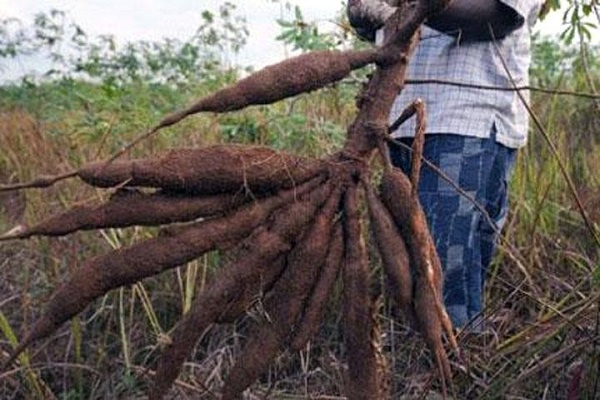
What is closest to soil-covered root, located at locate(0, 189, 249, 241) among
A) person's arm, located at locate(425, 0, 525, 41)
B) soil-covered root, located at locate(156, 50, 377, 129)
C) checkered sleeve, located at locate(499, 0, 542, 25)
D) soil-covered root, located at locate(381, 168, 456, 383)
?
soil-covered root, located at locate(156, 50, 377, 129)

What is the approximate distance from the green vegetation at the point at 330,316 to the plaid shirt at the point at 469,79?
0.15m

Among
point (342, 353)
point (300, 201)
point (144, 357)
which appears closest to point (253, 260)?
point (300, 201)

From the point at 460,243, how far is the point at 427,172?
189 millimetres

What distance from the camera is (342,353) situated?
2445 mm

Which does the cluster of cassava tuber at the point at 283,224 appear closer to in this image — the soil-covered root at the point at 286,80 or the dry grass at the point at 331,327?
the soil-covered root at the point at 286,80

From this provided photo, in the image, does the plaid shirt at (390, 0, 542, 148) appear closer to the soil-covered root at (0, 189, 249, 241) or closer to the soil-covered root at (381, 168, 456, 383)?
the soil-covered root at (381, 168, 456, 383)

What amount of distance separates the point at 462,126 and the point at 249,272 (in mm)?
836

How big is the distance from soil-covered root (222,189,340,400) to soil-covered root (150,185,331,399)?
19 mm

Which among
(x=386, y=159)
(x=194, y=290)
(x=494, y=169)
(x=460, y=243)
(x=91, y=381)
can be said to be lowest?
(x=91, y=381)

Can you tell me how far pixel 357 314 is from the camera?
1.48m

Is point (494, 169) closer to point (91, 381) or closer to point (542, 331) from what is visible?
point (542, 331)

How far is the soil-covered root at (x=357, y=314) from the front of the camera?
1.48 metres

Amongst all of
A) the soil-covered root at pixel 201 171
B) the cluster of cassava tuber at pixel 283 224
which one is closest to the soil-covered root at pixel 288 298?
the cluster of cassava tuber at pixel 283 224

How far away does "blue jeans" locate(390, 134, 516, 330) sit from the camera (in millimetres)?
2133
